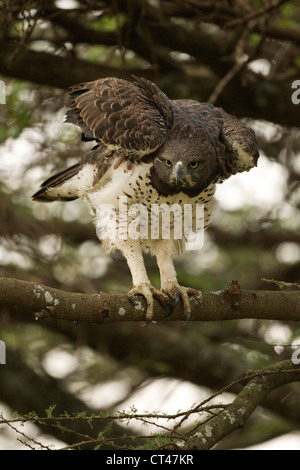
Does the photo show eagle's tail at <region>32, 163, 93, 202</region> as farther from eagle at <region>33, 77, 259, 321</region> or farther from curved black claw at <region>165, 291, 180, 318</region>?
curved black claw at <region>165, 291, 180, 318</region>

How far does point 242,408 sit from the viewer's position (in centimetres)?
470

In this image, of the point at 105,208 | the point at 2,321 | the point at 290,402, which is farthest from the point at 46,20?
the point at 290,402

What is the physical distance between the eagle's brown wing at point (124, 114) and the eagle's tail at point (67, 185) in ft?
1.01

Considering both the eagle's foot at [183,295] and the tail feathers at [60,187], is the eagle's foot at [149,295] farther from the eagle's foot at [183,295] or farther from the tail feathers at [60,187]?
the tail feathers at [60,187]

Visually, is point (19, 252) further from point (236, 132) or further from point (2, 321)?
point (236, 132)

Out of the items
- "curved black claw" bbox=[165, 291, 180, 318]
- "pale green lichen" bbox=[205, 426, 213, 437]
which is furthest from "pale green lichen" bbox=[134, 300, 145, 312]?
"pale green lichen" bbox=[205, 426, 213, 437]

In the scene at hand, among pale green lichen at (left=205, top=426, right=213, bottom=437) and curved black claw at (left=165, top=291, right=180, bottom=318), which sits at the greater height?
pale green lichen at (left=205, top=426, right=213, bottom=437)

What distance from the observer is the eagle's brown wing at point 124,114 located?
17.9ft

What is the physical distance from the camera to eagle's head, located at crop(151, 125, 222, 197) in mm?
5449

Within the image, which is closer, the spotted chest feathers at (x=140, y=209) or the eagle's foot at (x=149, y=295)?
the eagle's foot at (x=149, y=295)

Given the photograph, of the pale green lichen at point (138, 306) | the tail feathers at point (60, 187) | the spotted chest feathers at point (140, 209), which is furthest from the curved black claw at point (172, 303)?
the tail feathers at point (60, 187)

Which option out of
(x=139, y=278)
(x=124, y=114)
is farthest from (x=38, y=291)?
(x=124, y=114)

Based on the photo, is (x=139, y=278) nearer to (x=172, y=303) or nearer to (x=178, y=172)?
(x=172, y=303)

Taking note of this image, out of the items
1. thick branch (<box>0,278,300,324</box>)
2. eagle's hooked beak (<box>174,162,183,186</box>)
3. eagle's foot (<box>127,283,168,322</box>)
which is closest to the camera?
thick branch (<box>0,278,300,324</box>)
